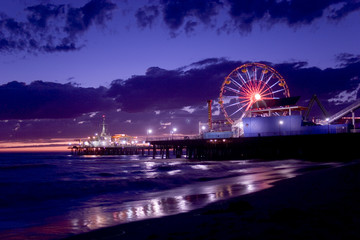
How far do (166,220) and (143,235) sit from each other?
1707 millimetres

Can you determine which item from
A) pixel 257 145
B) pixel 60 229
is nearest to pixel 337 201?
pixel 60 229

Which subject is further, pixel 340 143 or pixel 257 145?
pixel 257 145

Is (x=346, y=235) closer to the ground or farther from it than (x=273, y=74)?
closer to the ground

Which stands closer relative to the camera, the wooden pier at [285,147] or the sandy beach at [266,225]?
the sandy beach at [266,225]

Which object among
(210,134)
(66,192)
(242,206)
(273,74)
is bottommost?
(66,192)

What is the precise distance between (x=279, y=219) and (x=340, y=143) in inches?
1339

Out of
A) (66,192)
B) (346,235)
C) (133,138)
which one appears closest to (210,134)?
(66,192)

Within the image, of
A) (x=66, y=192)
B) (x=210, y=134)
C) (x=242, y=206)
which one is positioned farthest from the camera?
(x=210, y=134)

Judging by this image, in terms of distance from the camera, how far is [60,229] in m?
7.82

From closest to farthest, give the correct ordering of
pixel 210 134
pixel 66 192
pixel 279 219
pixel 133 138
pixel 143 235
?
pixel 279 219 < pixel 143 235 < pixel 66 192 < pixel 210 134 < pixel 133 138

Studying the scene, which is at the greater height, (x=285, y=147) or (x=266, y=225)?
(x=285, y=147)

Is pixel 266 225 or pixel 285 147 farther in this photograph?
pixel 285 147

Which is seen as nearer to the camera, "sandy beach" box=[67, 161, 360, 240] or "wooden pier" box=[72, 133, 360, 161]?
"sandy beach" box=[67, 161, 360, 240]

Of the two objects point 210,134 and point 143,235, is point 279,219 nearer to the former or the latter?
point 143,235
